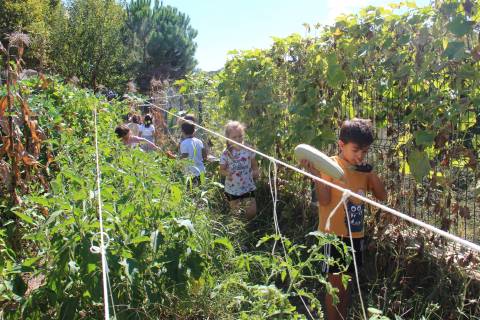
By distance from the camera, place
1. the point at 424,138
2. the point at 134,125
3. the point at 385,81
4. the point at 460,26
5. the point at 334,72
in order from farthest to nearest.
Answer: the point at 134,125 < the point at 334,72 < the point at 385,81 < the point at 424,138 < the point at 460,26

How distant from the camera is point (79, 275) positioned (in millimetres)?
1758

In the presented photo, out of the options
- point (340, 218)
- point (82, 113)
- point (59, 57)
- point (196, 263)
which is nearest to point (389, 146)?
point (340, 218)

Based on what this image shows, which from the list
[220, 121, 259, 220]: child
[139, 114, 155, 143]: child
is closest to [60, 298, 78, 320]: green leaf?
[220, 121, 259, 220]: child

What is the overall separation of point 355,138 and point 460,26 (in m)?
0.86

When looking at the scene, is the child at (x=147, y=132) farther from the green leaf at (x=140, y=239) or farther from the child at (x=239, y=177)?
the green leaf at (x=140, y=239)

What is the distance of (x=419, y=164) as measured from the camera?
3.06 metres

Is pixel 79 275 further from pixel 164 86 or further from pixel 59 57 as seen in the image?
pixel 59 57

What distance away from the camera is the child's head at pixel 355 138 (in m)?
2.75

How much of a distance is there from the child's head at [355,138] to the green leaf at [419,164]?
1.43ft

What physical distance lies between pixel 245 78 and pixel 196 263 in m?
3.82

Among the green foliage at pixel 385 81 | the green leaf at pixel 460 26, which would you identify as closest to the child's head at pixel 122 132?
the green foliage at pixel 385 81

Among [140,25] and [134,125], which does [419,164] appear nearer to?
[134,125]

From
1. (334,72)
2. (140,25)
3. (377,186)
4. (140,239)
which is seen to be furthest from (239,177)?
(140,25)

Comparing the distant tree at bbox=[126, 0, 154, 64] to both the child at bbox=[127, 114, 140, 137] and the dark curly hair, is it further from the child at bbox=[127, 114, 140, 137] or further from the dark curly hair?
the dark curly hair
